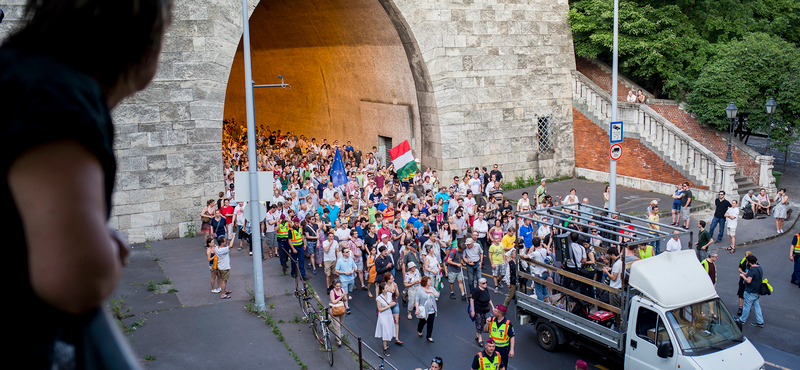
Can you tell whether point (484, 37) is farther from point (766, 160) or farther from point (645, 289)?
point (645, 289)

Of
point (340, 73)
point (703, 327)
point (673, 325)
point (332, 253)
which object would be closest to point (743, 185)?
point (703, 327)

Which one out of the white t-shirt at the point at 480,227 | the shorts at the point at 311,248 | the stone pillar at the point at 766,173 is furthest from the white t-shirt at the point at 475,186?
the stone pillar at the point at 766,173

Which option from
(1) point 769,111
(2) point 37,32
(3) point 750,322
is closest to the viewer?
(2) point 37,32

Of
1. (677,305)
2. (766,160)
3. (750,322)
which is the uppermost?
(766,160)

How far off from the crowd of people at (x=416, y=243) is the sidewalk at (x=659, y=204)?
123 centimetres

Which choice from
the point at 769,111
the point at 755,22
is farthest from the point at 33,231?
the point at 755,22

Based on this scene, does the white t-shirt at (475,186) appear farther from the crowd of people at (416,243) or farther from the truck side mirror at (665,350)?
the truck side mirror at (665,350)

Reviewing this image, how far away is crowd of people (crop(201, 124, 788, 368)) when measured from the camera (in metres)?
12.4

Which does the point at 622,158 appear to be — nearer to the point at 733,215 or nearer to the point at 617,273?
the point at 733,215

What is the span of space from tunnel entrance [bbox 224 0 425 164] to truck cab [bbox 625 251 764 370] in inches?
675

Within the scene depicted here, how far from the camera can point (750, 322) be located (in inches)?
529

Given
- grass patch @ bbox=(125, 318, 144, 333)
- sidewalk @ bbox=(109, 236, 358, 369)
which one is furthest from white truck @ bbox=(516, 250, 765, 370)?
grass patch @ bbox=(125, 318, 144, 333)

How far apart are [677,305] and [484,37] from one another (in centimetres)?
1775

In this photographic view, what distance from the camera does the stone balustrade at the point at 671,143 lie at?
21.9m
